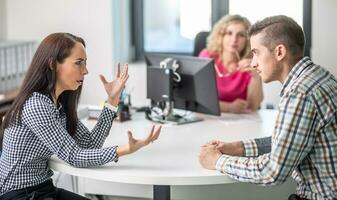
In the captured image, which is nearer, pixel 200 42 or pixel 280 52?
pixel 280 52

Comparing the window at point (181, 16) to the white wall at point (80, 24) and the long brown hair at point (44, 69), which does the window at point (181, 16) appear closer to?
the white wall at point (80, 24)

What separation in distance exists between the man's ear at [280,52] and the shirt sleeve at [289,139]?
161 mm

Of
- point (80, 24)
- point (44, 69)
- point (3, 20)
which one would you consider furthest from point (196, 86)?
point (3, 20)

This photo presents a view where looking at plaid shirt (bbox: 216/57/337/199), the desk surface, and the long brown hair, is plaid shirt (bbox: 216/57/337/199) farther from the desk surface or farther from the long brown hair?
the long brown hair

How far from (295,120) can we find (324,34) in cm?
253

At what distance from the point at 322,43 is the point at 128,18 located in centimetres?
159

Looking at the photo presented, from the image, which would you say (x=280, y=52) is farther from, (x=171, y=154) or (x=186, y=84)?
(x=186, y=84)

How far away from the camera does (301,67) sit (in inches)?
66.6

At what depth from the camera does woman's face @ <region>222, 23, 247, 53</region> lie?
10.4 ft

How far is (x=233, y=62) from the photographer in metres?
3.21

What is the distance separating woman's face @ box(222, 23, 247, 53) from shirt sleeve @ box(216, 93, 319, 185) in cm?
153

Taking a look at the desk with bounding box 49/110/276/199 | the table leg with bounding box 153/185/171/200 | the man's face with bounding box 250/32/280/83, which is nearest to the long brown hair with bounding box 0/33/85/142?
the desk with bounding box 49/110/276/199

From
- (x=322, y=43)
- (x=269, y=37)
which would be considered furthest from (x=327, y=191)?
(x=322, y=43)

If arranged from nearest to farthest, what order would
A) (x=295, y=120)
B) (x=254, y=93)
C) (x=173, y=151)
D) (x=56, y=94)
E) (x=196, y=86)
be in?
(x=295, y=120) → (x=56, y=94) → (x=173, y=151) → (x=196, y=86) → (x=254, y=93)
